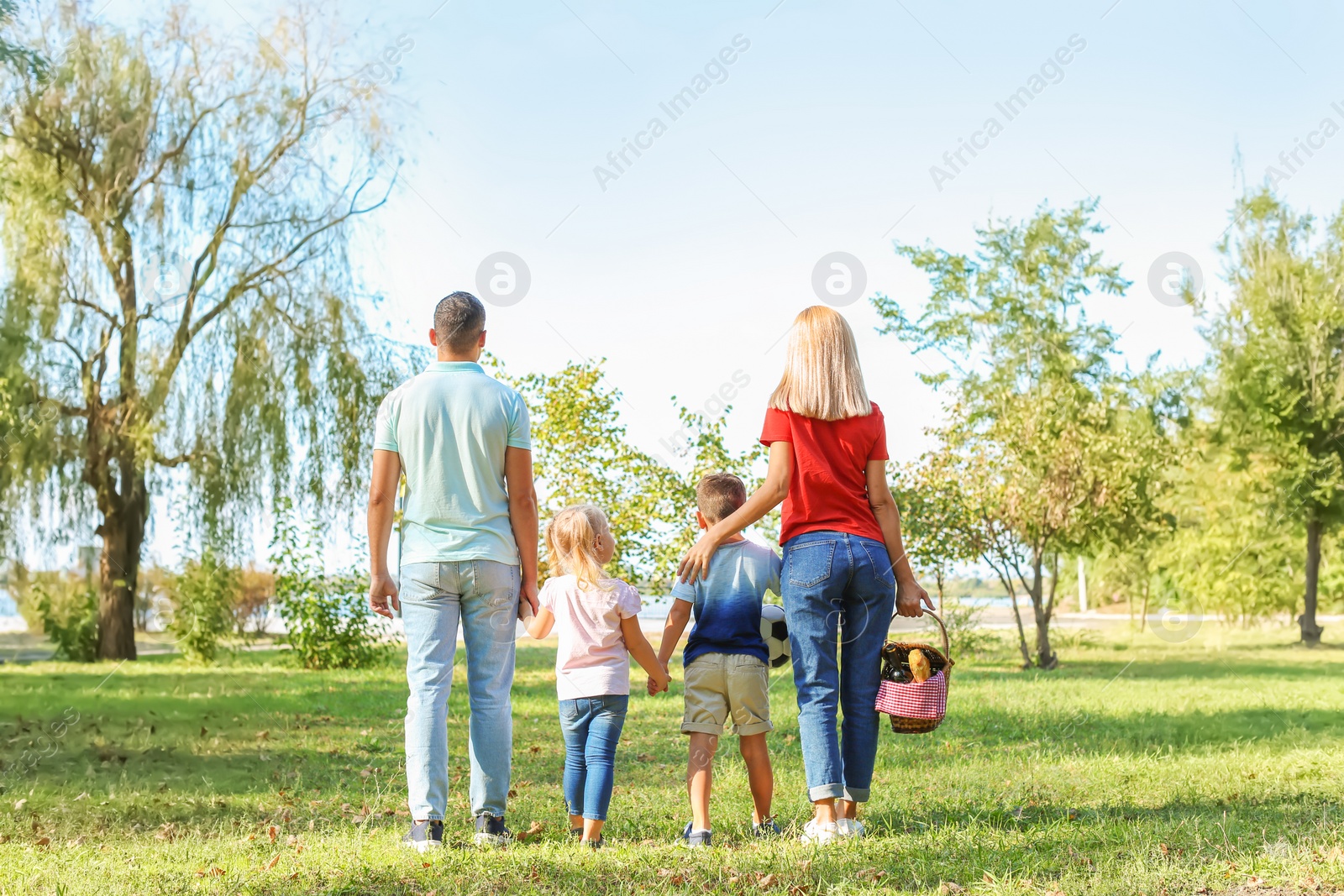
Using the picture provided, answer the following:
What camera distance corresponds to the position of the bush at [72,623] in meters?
18.5

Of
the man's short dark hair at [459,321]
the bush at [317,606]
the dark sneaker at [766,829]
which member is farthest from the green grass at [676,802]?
the bush at [317,606]

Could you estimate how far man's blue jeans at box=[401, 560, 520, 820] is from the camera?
166 inches

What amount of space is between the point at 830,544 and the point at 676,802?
207 cm

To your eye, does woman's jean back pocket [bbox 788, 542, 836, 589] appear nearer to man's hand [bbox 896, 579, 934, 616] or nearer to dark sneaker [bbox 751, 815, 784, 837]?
man's hand [bbox 896, 579, 934, 616]

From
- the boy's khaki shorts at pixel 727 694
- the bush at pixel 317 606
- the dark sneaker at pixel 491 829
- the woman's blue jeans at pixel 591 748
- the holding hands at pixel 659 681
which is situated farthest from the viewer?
the bush at pixel 317 606

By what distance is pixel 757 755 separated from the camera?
4.50m

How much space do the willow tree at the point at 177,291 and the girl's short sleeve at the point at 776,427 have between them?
13.3 meters

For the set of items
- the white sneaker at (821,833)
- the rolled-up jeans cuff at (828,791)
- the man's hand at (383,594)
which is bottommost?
the white sneaker at (821,833)

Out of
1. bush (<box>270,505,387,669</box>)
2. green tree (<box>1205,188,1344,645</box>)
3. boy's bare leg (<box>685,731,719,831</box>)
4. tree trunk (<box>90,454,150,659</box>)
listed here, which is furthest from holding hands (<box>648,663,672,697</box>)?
green tree (<box>1205,188,1344,645</box>)

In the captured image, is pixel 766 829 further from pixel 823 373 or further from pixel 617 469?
pixel 617 469

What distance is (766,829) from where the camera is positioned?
4.50 metres

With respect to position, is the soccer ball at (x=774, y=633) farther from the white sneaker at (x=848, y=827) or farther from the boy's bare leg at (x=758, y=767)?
the white sneaker at (x=848, y=827)

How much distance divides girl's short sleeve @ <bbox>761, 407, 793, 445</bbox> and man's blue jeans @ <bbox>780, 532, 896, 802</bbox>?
1.31 feet

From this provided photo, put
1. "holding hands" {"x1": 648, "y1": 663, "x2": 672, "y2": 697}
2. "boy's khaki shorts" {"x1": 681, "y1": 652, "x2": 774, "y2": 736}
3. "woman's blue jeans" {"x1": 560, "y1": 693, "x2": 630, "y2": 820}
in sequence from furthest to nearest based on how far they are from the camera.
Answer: "holding hands" {"x1": 648, "y1": 663, "x2": 672, "y2": 697} → "boy's khaki shorts" {"x1": 681, "y1": 652, "x2": 774, "y2": 736} → "woman's blue jeans" {"x1": 560, "y1": 693, "x2": 630, "y2": 820}
